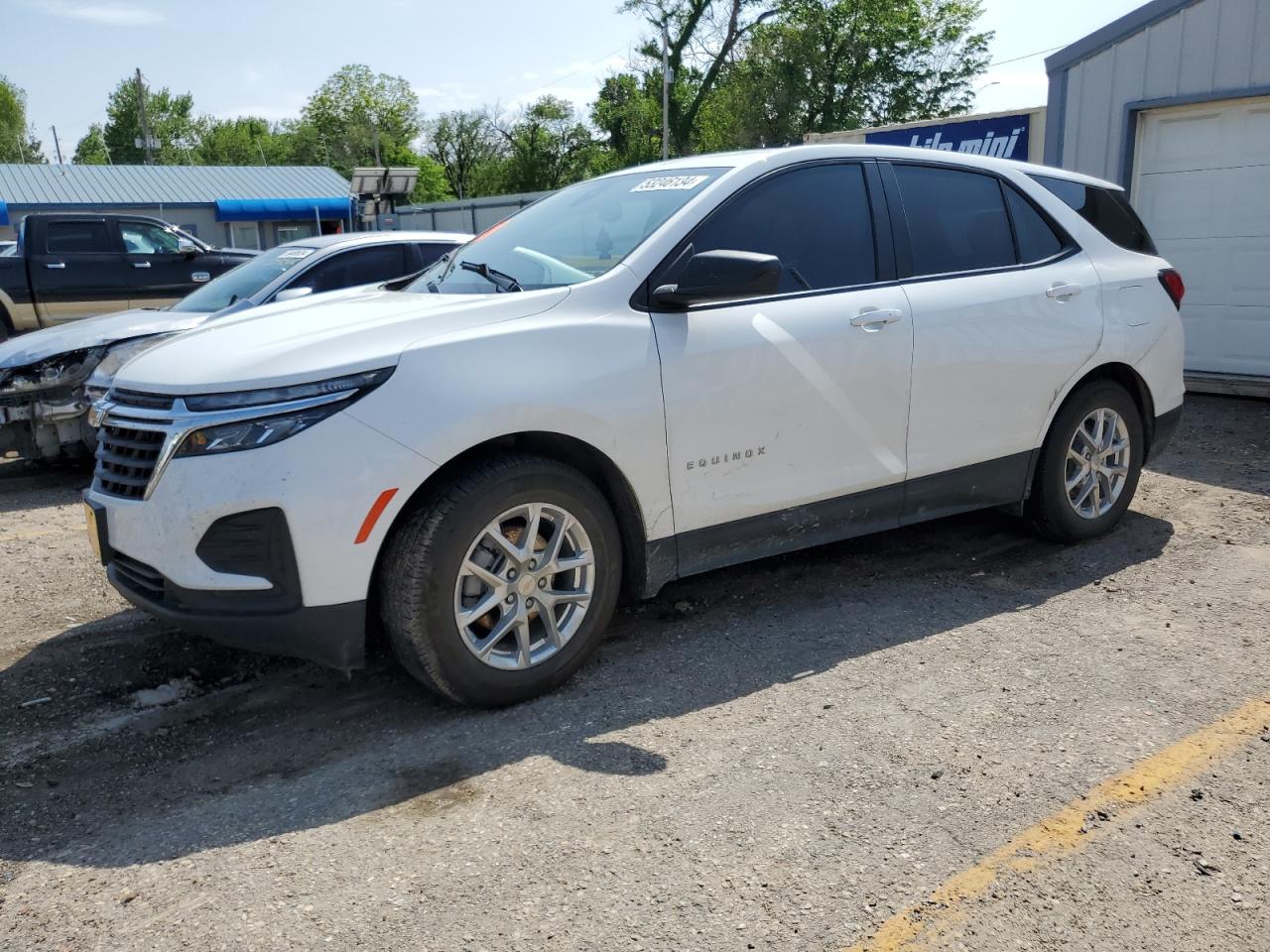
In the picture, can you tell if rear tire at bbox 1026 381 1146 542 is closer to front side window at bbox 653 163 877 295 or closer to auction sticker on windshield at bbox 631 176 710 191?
front side window at bbox 653 163 877 295

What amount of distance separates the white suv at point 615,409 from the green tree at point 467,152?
67143 millimetres

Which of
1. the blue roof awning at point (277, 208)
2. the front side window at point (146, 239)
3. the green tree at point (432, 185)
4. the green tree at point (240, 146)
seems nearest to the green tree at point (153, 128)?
the green tree at point (240, 146)

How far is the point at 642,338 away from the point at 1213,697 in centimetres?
229

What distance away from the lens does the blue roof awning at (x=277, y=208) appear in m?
44.6

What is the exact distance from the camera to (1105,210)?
5320 mm

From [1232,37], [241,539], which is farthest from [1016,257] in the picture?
[1232,37]

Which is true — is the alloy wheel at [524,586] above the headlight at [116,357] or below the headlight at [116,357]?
below

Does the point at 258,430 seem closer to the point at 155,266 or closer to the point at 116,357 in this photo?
the point at 116,357

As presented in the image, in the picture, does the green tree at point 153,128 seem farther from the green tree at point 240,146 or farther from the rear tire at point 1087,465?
the rear tire at point 1087,465

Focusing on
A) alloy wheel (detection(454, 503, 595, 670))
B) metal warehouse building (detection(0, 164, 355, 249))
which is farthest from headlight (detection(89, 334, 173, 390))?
metal warehouse building (detection(0, 164, 355, 249))

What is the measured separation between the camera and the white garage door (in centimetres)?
927

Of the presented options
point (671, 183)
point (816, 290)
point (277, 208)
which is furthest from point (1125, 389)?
point (277, 208)

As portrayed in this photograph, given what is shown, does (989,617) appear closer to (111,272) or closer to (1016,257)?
(1016,257)

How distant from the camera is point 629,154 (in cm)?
5941
